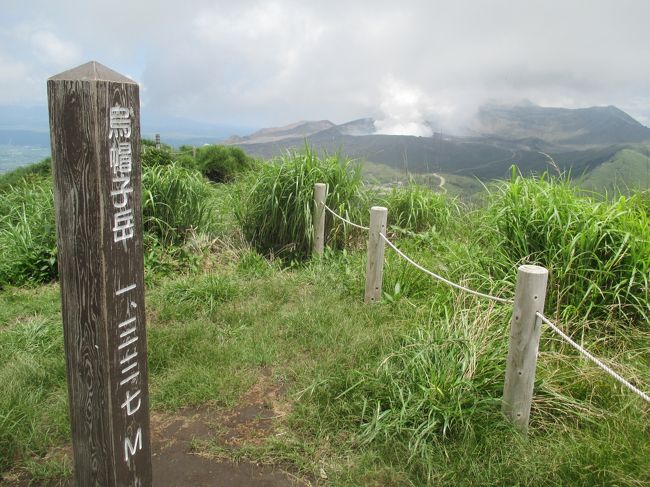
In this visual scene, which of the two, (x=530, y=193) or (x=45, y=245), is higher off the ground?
(x=530, y=193)

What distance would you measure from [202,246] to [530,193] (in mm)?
3597

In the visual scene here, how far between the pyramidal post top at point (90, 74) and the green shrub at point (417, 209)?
4702 mm

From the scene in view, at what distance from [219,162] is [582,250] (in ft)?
28.9

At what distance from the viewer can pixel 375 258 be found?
4.23 metres

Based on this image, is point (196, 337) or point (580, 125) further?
point (580, 125)

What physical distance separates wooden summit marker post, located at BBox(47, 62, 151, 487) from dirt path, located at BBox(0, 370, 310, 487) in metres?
0.55

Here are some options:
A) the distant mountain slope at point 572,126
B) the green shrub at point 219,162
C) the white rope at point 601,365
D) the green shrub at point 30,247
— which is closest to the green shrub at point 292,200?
the green shrub at point 30,247

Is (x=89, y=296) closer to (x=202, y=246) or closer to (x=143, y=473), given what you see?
(x=143, y=473)

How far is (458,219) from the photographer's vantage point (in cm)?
636

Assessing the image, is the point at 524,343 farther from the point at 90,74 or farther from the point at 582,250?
the point at 90,74

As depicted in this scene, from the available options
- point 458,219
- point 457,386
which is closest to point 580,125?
point 458,219

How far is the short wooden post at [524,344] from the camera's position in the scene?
7.89 ft

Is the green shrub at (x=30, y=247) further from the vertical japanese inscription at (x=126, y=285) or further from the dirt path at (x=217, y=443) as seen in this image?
the vertical japanese inscription at (x=126, y=285)

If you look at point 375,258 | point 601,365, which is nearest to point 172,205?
point 375,258
